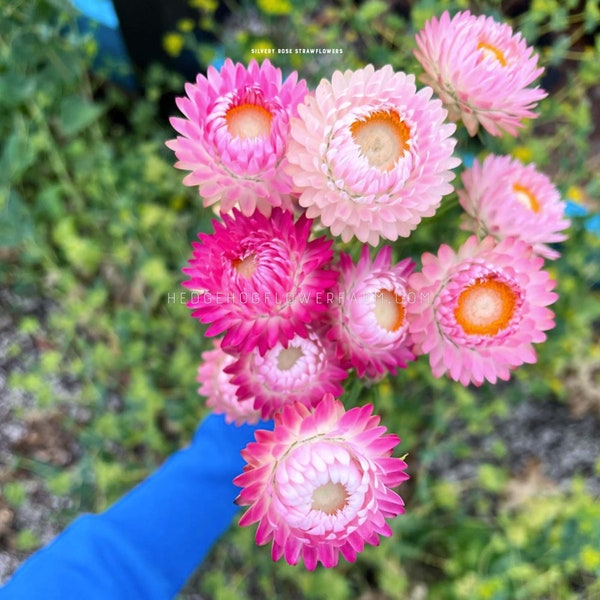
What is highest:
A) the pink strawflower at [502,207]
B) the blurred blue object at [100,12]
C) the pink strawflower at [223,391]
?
the blurred blue object at [100,12]

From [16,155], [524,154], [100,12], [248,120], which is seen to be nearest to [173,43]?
[100,12]

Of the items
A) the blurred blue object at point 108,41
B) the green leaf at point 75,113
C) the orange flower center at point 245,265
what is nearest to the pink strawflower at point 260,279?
the orange flower center at point 245,265

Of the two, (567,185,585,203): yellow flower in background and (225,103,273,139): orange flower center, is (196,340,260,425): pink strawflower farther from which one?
(567,185,585,203): yellow flower in background

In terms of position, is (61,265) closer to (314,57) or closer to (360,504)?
(314,57)

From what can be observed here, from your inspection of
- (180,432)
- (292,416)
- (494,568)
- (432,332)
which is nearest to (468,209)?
(432,332)

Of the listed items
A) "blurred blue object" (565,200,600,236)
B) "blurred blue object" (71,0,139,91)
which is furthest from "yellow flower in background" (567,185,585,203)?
"blurred blue object" (71,0,139,91)

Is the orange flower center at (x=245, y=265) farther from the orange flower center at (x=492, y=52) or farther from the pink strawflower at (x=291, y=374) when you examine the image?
the orange flower center at (x=492, y=52)
